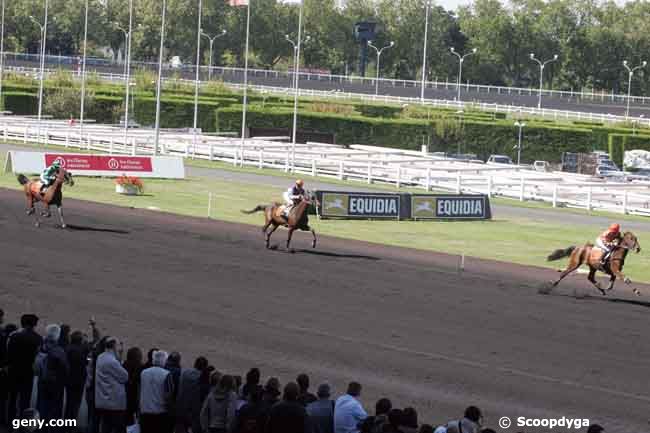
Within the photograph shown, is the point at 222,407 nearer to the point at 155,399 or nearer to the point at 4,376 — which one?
the point at 155,399

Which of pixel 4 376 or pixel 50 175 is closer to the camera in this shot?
pixel 4 376

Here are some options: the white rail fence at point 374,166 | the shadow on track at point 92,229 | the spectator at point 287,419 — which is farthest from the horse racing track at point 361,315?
the white rail fence at point 374,166

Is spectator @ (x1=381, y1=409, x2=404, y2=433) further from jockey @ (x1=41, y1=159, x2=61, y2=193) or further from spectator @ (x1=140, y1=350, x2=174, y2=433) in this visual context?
jockey @ (x1=41, y1=159, x2=61, y2=193)

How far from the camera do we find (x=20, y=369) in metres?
13.1

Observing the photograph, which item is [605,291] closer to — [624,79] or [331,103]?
[331,103]

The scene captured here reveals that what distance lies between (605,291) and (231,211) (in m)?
15.7

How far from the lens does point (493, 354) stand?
18.4m

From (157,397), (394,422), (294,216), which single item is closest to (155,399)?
(157,397)

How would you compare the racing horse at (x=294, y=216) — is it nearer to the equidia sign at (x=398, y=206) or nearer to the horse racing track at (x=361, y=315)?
the horse racing track at (x=361, y=315)

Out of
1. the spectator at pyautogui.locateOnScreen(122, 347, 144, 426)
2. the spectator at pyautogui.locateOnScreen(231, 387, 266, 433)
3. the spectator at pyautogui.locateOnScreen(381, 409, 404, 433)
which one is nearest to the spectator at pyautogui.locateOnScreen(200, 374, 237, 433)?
the spectator at pyautogui.locateOnScreen(231, 387, 266, 433)

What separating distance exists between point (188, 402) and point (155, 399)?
1.17 feet

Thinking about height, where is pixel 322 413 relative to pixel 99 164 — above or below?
below

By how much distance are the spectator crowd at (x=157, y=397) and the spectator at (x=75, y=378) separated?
10 mm

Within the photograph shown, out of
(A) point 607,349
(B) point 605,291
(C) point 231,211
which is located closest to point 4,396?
(A) point 607,349
